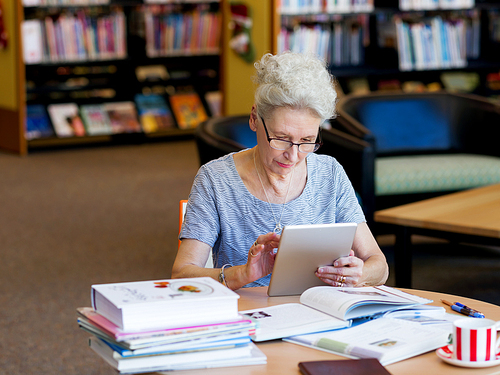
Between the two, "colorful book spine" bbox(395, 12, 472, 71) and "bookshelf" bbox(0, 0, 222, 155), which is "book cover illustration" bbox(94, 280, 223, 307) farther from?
"bookshelf" bbox(0, 0, 222, 155)

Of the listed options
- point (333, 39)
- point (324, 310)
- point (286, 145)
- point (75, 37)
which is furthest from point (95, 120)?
point (324, 310)

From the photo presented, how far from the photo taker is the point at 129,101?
24.6ft

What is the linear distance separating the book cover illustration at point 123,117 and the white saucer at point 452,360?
6139 millimetres

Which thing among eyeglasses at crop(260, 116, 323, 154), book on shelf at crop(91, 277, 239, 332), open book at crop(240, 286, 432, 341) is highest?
eyeglasses at crop(260, 116, 323, 154)

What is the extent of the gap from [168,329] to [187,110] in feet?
21.2

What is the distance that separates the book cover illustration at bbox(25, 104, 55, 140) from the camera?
683 cm

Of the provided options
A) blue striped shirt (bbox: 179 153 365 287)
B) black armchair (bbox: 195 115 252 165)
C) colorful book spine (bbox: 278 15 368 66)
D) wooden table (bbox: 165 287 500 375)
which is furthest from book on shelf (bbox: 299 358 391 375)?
colorful book spine (bbox: 278 15 368 66)

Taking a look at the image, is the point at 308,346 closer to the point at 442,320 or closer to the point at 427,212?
the point at 442,320

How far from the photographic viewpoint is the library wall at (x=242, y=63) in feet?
19.9

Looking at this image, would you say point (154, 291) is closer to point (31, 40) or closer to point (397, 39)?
point (397, 39)

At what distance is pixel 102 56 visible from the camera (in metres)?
7.11

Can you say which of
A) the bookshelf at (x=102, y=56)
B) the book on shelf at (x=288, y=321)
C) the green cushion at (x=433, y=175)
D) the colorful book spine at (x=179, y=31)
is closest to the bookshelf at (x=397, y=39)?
the colorful book spine at (x=179, y=31)

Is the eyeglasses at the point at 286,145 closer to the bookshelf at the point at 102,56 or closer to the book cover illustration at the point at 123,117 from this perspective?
the bookshelf at the point at 102,56

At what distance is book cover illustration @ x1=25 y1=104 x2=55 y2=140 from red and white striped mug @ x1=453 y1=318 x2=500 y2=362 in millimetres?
6011
